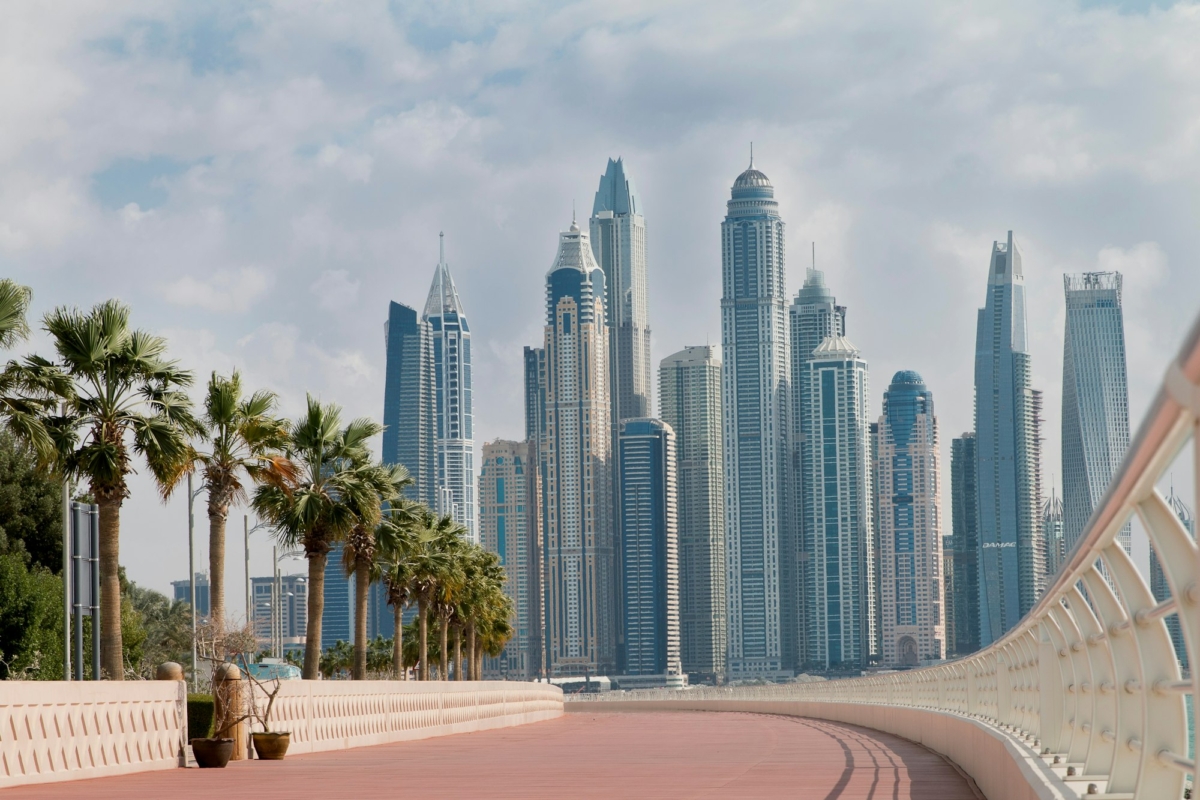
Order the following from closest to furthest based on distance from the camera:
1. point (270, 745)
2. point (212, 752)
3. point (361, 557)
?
point (212, 752)
point (270, 745)
point (361, 557)

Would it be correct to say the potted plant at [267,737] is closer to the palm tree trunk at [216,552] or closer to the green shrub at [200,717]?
the green shrub at [200,717]

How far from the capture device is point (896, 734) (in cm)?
3216

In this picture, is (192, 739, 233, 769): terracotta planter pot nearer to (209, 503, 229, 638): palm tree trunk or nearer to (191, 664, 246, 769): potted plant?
(191, 664, 246, 769): potted plant

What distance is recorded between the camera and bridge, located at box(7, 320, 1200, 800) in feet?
19.3

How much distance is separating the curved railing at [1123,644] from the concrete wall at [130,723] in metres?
11.0

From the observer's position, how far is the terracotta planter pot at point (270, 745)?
2484cm

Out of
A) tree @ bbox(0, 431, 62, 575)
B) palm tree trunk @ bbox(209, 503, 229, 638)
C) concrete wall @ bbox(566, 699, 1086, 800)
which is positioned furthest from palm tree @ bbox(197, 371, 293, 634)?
tree @ bbox(0, 431, 62, 575)

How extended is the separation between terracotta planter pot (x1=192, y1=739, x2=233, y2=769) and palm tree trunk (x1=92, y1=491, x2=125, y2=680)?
6185 millimetres

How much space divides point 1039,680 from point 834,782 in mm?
5705

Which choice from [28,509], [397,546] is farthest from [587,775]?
[28,509]

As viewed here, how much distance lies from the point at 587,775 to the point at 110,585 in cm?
1385

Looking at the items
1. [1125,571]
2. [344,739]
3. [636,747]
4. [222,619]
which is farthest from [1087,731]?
[222,619]

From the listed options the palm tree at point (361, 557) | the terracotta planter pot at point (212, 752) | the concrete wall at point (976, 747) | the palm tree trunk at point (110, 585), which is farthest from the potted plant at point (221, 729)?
the palm tree at point (361, 557)

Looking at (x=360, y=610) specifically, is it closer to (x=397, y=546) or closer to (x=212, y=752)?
(x=397, y=546)
